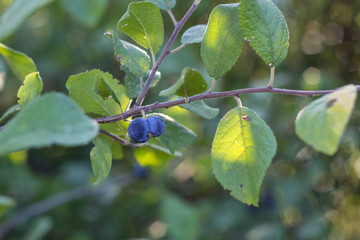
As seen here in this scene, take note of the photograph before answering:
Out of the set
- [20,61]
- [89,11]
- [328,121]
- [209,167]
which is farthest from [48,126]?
[209,167]

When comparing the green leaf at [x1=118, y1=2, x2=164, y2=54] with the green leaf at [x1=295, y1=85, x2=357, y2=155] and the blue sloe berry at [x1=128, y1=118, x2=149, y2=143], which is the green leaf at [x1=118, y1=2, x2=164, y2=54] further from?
the green leaf at [x1=295, y1=85, x2=357, y2=155]

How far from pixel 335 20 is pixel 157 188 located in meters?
1.44

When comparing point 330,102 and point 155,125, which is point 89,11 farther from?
point 330,102

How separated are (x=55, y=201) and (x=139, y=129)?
5.20 feet

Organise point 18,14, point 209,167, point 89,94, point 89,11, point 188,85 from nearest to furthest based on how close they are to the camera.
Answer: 1. point 188,85
2. point 89,94
3. point 18,14
4. point 89,11
5. point 209,167

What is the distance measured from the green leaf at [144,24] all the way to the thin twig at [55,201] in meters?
1.43

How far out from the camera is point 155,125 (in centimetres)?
83

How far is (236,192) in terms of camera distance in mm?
765

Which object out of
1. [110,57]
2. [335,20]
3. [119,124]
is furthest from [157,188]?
[119,124]

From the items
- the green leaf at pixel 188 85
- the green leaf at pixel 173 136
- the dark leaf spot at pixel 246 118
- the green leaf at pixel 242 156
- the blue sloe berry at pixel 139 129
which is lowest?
the green leaf at pixel 173 136

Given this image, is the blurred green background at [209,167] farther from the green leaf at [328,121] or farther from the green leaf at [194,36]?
the green leaf at [328,121]

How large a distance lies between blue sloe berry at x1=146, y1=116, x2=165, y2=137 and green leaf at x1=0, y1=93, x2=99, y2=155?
0.27 meters

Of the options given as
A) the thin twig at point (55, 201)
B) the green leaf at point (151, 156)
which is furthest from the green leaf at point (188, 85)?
the thin twig at point (55, 201)

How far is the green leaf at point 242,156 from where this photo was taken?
2.45 ft
